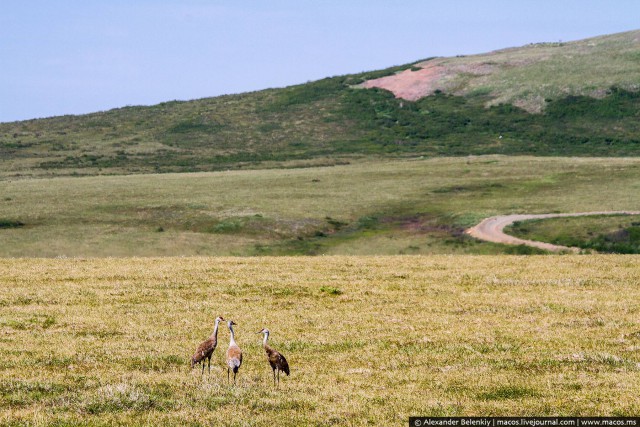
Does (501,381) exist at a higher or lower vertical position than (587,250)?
higher

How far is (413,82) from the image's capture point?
184500mm

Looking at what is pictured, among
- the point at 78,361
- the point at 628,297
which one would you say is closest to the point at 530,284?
the point at 628,297

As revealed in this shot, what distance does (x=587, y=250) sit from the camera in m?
54.8

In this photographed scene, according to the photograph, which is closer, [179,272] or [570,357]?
[570,357]

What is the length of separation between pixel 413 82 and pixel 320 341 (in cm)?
16689

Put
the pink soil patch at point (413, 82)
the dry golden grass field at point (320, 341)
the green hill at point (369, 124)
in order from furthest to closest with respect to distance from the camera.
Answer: the pink soil patch at point (413, 82) < the green hill at point (369, 124) < the dry golden grass field at point (320, 341)

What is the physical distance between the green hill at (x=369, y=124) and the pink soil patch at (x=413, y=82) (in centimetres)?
258

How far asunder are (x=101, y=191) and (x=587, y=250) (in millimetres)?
49924

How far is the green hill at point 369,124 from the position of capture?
13212 cm

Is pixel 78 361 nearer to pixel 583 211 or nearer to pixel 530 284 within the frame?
pixel 530 284

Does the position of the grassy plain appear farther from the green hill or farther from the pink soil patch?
the pink soil patch

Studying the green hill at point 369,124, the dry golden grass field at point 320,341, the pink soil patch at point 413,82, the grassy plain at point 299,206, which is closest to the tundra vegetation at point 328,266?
the dry golden grass field at point 320,341

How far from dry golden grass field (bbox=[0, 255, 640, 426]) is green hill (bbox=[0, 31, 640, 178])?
85.6m

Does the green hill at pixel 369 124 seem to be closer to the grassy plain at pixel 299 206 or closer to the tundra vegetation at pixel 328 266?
the tundra vegetation at pixel 328 266
